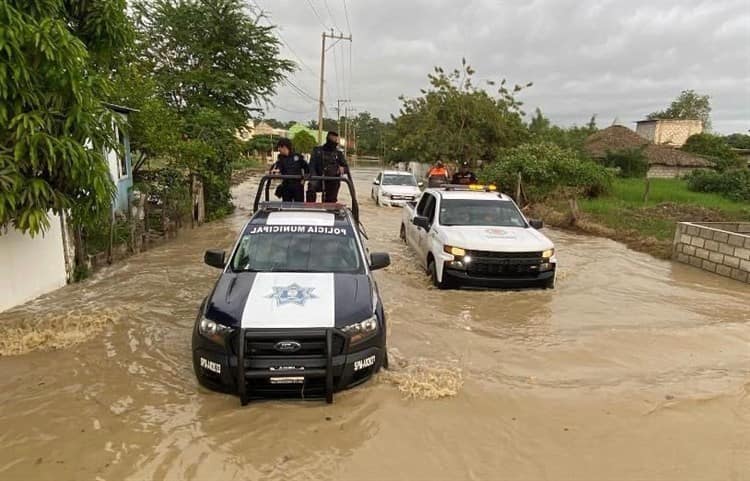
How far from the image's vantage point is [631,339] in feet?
19.8

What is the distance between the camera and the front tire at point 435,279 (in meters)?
7.68

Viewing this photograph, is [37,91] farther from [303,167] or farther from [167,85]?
[167,85]

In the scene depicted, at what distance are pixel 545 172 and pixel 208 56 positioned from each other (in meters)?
12.2

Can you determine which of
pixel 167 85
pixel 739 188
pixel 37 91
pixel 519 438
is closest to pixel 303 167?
pixel 37 91

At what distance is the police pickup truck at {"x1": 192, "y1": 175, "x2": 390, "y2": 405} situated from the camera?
3.94m

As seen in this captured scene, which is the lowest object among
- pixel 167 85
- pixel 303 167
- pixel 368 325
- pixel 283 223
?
pixel 368 325

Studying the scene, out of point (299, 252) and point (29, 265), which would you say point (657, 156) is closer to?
point (299, 252)

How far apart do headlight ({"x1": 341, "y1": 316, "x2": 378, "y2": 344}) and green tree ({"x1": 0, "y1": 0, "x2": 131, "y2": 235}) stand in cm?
302

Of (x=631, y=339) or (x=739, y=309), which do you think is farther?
(x=739, y=309)

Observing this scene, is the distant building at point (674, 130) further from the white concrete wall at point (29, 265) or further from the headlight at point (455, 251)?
the white concrete wall at point (29, 265)

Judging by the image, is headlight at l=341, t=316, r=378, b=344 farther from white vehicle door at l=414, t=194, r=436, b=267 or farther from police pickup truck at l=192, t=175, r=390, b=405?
white vehicle door at l=414, t=194, r=436, b=267

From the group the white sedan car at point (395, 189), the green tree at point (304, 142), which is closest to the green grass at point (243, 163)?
the white sedan car at point (395, 189)

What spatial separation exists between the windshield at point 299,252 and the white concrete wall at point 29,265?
293cm

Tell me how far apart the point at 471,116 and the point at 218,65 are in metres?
12.8
